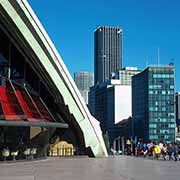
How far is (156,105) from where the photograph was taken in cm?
14988

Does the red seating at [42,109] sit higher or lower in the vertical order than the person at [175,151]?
higher

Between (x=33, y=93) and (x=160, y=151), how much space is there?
34.3ft

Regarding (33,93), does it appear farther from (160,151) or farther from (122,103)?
(122,103)

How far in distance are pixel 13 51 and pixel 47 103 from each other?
5199 millimetres

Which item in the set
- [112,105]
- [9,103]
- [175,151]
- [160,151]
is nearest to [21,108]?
[9,103]

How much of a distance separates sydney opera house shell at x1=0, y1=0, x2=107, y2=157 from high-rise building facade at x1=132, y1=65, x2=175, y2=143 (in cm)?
11398

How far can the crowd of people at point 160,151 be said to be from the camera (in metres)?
33.9

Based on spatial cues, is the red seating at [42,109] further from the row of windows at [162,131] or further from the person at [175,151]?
the row of windows at [162,131]

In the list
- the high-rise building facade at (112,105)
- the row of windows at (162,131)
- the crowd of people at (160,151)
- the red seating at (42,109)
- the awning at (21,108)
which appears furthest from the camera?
the high-rise building facade at (112,105)

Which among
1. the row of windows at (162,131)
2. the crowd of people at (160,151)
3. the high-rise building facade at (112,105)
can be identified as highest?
the high-rise building facade at (112,105)

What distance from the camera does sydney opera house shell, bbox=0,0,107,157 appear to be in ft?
90.2

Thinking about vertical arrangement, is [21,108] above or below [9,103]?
below

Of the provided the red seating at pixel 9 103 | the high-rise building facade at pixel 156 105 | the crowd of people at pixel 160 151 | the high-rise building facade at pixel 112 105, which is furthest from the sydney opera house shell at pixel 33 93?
the high-rise building facade at pixel 112 105

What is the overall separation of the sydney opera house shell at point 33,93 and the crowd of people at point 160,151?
157 inches
